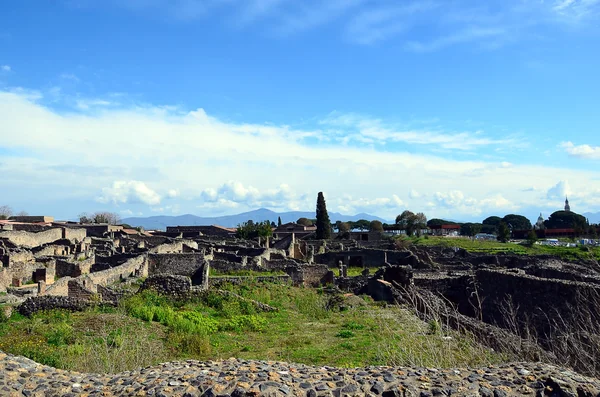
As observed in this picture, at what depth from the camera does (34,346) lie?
1105 centimetres

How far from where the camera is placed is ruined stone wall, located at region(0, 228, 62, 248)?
37.6 metres

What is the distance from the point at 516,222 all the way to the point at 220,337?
147409 millimetres

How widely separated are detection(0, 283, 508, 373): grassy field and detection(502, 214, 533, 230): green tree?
13845cm

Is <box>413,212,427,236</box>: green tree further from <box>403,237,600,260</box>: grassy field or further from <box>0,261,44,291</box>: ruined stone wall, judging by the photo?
<box>0,261,44,291</box>: ruined stone wall

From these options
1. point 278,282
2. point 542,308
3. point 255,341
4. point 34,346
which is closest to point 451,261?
point 278,282

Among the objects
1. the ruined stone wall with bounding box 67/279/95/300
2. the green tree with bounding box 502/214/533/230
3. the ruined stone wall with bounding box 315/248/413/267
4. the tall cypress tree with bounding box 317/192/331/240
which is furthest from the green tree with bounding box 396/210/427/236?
the ruined stone wall with bounding box 67/279/95/300

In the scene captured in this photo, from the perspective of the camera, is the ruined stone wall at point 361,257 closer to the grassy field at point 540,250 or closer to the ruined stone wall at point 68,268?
the grassy field at point 540,250

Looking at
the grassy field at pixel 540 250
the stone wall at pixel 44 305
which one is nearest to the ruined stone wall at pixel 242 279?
the stone wall at pixel 44 305

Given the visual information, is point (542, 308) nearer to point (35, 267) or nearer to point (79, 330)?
point (79, 330)

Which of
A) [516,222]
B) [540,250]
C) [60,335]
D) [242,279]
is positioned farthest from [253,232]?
[516,222]

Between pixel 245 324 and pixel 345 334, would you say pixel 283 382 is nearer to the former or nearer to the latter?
pixel 345 334

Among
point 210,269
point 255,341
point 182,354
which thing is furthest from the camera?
point 210,269

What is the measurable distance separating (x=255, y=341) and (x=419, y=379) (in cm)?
790

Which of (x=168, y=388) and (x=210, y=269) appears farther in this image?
(x=210, y=269)
